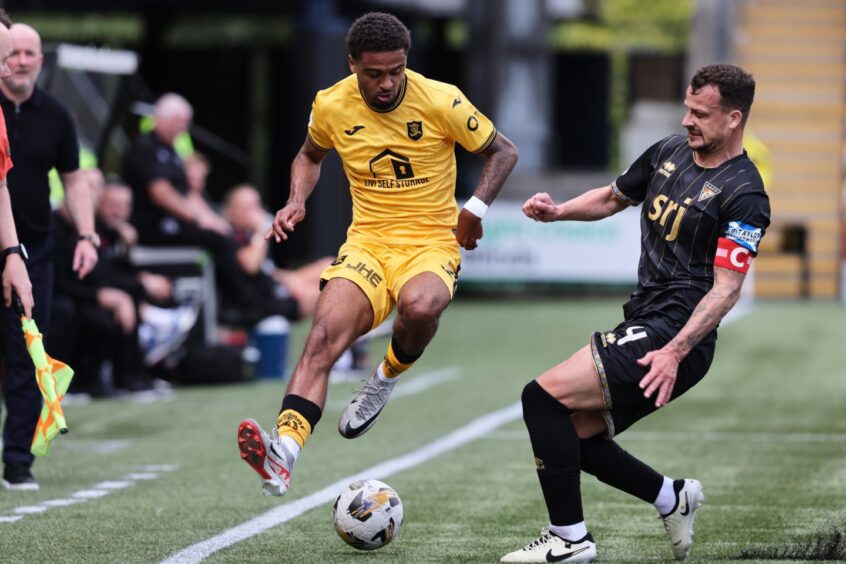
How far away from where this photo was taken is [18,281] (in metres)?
7.70

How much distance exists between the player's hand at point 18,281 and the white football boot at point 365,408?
148 cm

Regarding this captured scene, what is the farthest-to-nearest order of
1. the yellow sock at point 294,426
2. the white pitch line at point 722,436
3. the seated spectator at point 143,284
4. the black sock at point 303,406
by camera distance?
the seated spectator at point 143,284 → the white pitch line at point 722,436 → the black sock at point 303,406 → the yellow sock at point 294,426

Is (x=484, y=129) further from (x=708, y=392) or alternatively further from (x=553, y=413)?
Answer: (x=708, y=392)

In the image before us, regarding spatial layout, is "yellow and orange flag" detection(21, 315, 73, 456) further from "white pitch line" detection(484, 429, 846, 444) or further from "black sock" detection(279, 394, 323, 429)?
"white pitch line" detection(484, 429, 846, 444)

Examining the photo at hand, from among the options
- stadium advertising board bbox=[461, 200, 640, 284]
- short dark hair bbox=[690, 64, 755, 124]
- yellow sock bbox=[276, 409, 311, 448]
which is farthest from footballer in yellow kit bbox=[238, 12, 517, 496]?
stadium advertising board bbox=[461, 200, 640, 284]

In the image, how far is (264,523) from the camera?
7926 mm

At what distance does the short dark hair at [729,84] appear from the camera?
21.7ft

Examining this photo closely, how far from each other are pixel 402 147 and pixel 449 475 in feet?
8.06

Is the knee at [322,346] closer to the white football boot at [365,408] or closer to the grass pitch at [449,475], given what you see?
the white football boot at [365,408]

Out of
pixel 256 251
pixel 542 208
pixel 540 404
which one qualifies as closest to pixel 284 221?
pixel 542 208

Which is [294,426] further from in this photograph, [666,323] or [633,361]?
[666,323]

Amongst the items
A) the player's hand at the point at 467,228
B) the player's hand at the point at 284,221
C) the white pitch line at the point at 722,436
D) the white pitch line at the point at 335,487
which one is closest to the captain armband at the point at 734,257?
the player's hand at the point at 467,228

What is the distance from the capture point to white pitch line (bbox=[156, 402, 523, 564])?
715cm

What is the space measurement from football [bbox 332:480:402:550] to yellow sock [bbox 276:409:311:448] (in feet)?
0.96
